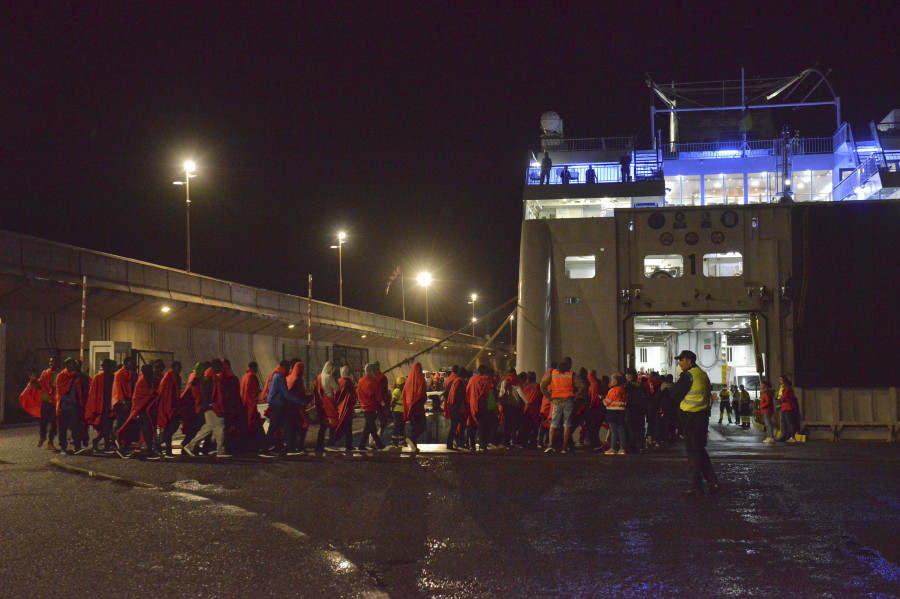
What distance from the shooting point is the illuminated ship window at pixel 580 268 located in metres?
21.2

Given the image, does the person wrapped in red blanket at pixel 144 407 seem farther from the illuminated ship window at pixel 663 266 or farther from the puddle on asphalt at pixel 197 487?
the illuminated ship window at pixel 663 266

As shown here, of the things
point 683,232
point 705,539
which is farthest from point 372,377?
point 683,232

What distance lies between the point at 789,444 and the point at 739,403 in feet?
20.6

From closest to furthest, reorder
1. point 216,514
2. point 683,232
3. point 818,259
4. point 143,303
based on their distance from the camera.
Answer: point 216,514 < point 818,259 < point 683,232 < point 143,303

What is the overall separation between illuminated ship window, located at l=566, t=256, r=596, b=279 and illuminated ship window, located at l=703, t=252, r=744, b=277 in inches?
110

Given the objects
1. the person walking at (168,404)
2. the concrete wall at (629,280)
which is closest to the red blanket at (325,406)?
the person walking at (168,404)

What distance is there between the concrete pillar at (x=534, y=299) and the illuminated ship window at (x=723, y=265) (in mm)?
3861

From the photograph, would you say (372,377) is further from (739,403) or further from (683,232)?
(739,403)

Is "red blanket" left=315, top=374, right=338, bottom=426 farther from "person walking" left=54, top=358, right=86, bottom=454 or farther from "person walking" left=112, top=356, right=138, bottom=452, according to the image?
"person walking" left=54, top=358, right=86, bottom=454

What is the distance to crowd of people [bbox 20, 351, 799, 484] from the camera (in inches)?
496

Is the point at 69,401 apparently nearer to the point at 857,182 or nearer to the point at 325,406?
the point at 325,406

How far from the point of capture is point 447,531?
6.95m

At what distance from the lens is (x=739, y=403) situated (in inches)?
845

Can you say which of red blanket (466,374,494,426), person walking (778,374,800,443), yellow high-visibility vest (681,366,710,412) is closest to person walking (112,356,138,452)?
red blanket (466,374,494,426)
